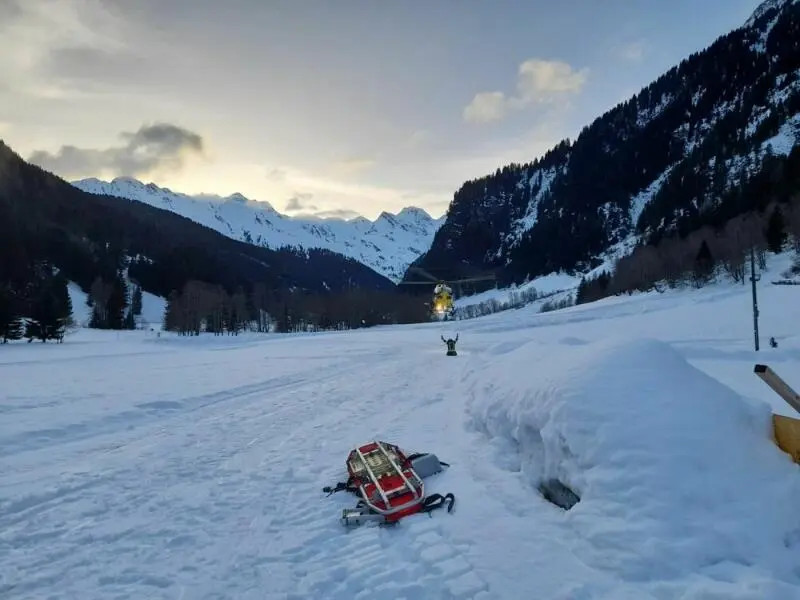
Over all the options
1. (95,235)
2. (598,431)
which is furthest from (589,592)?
(95,235)

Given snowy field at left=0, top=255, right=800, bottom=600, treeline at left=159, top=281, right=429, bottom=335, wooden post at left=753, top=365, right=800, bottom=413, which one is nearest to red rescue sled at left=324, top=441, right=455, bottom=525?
snowy field at left=0, top=255, right=800, bottom=600

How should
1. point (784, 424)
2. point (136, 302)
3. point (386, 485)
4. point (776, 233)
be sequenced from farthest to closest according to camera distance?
point (136, 302) < point (776, 233) < point (386, 485) < point (784, 424)

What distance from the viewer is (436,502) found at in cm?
665

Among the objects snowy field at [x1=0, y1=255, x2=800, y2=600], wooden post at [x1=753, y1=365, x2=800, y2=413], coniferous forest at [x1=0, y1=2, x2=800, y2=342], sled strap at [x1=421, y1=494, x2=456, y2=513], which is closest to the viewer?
snowy field at [x1=0, y1=255, x2=800, y2=600]

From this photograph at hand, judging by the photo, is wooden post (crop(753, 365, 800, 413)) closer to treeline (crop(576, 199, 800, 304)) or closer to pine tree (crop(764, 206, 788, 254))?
treeline (crop(576, 199, 800, 304))

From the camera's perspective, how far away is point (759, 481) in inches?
196

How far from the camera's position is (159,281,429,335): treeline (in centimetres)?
9581

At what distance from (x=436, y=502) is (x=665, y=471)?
9.75ft

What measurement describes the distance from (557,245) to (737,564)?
7704 inches

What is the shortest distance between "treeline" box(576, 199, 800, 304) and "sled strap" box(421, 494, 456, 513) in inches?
3010

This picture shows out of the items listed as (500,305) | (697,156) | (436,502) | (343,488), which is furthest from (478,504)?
(697,156)

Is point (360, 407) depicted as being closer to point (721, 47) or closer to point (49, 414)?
point (49, 414)

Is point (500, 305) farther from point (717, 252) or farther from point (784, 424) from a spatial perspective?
point (784, 424)

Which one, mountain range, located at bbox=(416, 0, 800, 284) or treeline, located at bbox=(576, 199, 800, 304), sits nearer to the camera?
treeline, located at bbox=(576, 199, 800, 304)
